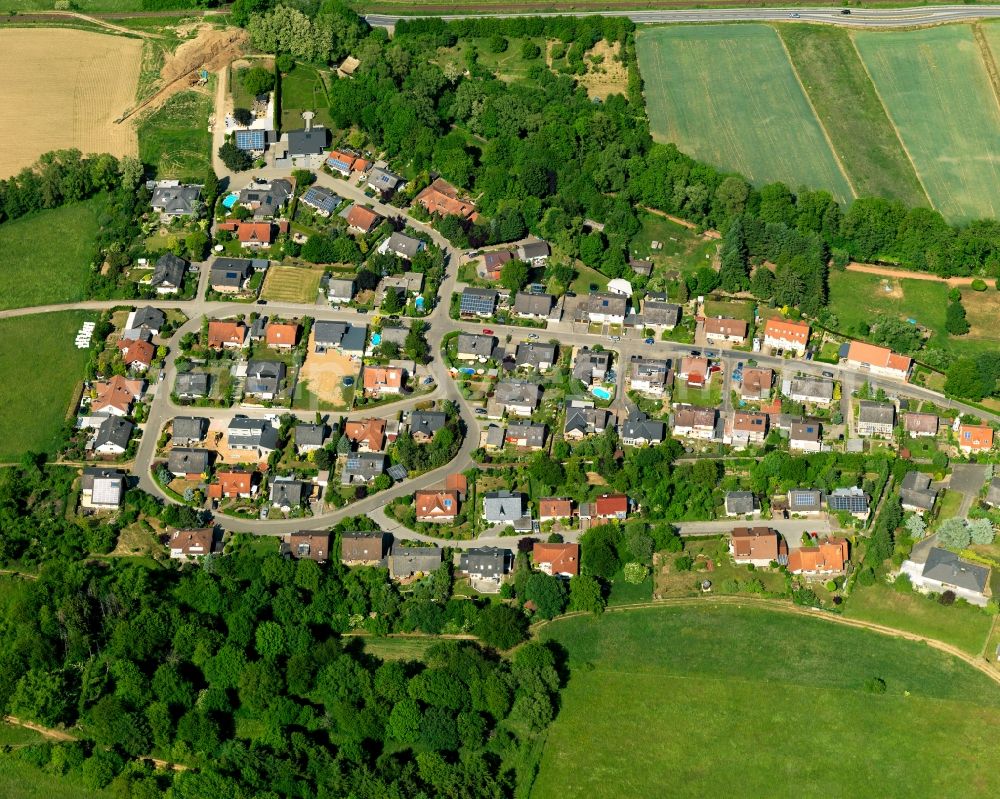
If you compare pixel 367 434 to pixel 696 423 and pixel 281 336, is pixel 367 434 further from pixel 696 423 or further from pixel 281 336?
pixel 696 423

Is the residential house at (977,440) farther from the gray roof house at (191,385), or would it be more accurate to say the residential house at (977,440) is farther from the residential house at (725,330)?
the gray roof house at (191,385)

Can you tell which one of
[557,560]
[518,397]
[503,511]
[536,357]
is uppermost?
[536,357]

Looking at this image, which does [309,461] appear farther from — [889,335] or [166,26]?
[166,26]

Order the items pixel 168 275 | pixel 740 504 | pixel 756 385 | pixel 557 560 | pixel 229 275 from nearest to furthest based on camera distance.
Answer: pixel 557 560 → pixel 740 504 → pixel 756 385 → pixel 168 275 → pixel 229 275

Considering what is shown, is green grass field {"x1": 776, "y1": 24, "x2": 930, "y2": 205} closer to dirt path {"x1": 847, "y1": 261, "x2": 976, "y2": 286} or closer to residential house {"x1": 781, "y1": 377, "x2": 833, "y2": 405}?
dirt path {"x1": 847, "y1": 261, "x2": 976, "y2": 286}

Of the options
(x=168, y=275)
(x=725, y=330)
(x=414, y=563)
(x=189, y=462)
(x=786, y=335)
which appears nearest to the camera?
(x=414, y=563)

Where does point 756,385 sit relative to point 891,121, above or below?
below

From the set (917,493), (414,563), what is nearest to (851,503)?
(917,493)

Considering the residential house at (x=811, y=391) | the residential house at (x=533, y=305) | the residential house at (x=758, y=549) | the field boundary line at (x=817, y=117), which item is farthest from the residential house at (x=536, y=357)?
the field boundary line at (x=817, y=117)
